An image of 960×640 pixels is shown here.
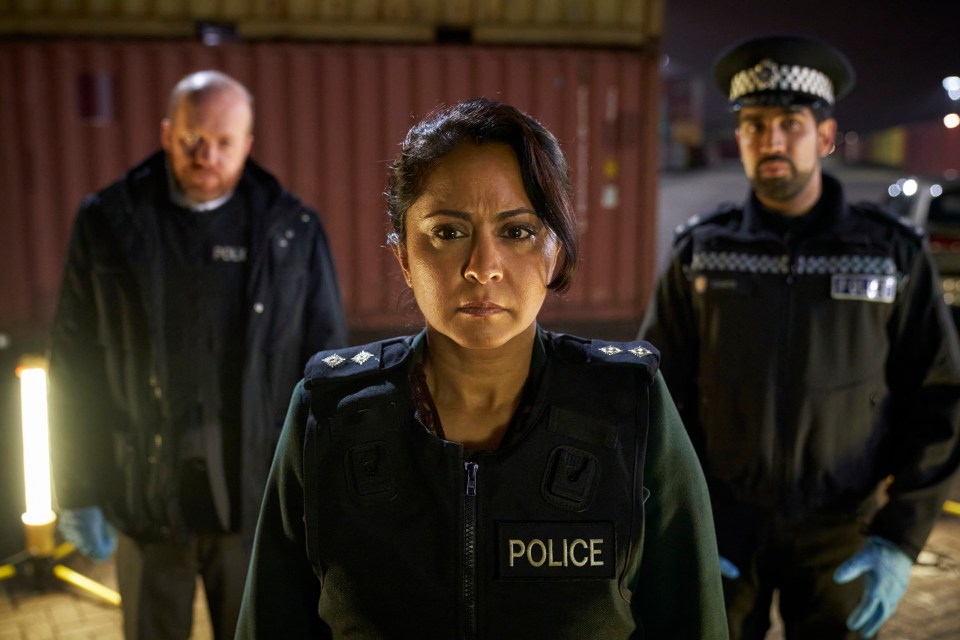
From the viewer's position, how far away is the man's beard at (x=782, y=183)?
2.10 meters

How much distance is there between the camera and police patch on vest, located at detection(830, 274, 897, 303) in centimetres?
205

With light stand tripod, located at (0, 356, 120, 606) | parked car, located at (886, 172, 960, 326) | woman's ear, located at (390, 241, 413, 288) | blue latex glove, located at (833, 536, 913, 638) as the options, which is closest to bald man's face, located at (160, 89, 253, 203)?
woman's ear, located at (390, 241, 413, 288)

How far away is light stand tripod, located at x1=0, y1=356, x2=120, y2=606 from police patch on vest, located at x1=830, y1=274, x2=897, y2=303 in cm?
286

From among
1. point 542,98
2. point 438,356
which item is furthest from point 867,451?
point 542,98

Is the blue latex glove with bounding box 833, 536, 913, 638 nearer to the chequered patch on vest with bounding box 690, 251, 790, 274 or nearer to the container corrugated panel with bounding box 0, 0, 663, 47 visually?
the chequered patch on vest with bounding box 690, 251, 790, 274

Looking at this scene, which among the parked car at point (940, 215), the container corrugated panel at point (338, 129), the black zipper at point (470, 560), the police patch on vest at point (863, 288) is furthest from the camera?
the parked car at point (940, 215)

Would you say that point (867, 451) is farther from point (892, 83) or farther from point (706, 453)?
point (892, 83)

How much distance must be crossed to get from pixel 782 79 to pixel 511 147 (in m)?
1.30

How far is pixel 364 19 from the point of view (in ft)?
20.4

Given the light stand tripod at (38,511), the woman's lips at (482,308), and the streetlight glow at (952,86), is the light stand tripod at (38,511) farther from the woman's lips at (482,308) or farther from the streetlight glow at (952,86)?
the streetlight glow at (952,86)

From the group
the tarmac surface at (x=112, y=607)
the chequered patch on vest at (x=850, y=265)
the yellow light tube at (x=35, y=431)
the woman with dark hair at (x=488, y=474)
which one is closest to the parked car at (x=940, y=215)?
the tarmac surface at (x=112, y=607)

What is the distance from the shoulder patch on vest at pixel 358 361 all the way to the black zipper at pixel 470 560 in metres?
0.22

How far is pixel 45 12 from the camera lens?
232 inches

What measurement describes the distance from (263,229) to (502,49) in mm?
4572
